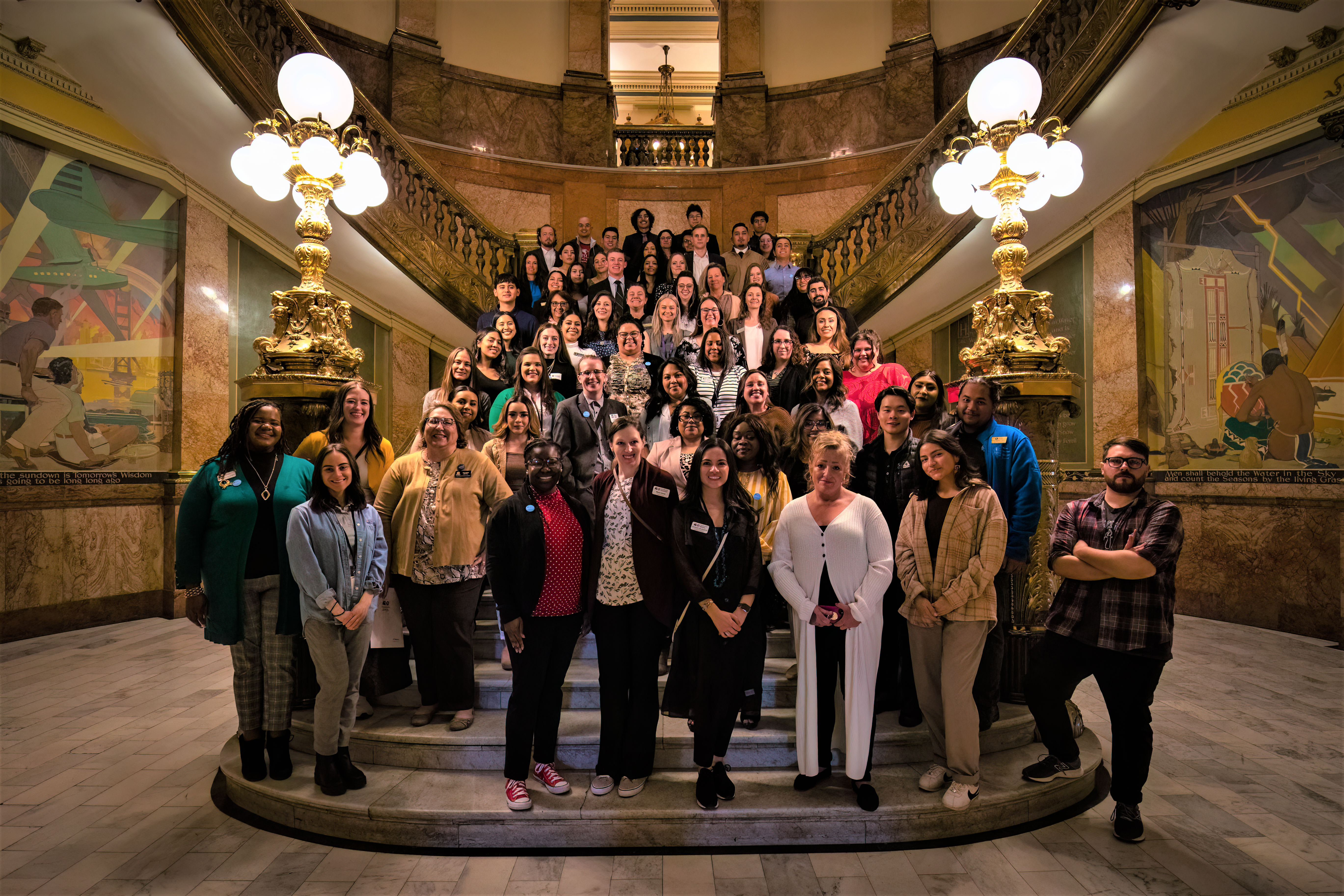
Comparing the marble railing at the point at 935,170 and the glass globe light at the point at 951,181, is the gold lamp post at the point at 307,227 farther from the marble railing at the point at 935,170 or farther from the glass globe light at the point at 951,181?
the marble railing at the point at 935,170

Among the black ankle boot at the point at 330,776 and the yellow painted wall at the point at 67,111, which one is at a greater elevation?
the yellow painted wall at the point at 67,111

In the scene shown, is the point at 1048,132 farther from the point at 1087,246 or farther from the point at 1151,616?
the point at 1087,246

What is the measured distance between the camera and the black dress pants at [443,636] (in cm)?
369

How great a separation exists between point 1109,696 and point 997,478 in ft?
3.85

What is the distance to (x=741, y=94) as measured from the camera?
46.0 feet

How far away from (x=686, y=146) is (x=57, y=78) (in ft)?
33.9

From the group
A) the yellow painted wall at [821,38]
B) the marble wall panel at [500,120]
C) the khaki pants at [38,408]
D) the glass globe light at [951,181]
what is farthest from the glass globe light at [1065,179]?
the marble wall panel at [500,120]

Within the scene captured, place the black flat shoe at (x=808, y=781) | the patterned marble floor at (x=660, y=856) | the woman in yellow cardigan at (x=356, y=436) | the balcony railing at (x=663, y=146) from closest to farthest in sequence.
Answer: the patterned marble floor at (x=660, y=856) → the black flat shoe at (x=808, y=781) → the woman in yellow cardigan at (x=356, y=436) → the balcony railing at (x=663, y=146)

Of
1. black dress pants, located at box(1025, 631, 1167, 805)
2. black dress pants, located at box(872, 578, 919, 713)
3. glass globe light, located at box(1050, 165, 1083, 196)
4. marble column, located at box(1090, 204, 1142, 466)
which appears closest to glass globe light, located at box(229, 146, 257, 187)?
black dress pants, located at box(872, 578, 919, 713)

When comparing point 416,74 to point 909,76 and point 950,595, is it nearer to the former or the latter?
point 909,76

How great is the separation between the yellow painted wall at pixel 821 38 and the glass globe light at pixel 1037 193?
10653 millimetres

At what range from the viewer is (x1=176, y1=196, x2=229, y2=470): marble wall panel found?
7656 millimetres

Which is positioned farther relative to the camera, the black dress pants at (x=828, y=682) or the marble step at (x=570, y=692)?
the marble step at (x=570, y=692)

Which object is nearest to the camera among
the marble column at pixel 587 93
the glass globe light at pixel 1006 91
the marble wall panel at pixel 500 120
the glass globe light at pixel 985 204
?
the glass globe light at pixel 1006 91
